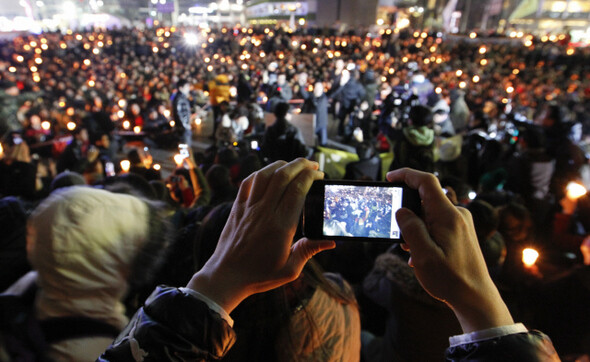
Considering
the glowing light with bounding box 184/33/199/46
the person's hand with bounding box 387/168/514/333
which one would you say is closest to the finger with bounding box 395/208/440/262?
the person's hand with bounding box 387/168/514/333

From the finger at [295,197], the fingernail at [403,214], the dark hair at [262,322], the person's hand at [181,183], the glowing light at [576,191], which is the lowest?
the person's hand at [181,183]

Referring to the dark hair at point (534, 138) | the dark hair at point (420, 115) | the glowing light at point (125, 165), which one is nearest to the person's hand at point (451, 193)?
the dark hair at point (420, 115)

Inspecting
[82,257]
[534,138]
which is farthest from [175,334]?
[534,138]

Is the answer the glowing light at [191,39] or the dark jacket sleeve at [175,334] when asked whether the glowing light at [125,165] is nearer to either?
the dark jacket sleeve at [175,334]

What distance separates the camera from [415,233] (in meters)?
0.86

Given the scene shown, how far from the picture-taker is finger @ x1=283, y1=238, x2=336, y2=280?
889 mm

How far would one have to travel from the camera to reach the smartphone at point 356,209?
101cm

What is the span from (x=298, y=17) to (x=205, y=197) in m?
28.9

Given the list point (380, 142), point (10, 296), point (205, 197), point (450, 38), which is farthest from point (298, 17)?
point (10, 296)

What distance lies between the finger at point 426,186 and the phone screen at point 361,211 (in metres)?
0.05

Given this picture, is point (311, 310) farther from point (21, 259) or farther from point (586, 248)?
point (586, 248)

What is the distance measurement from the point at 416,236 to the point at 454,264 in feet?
0.35

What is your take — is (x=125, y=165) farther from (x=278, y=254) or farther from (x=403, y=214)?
(x=403, y=214)

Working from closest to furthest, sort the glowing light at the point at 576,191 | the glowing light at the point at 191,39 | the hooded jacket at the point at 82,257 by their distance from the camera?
the hooded jacket at the point at 82,257
the glowing light at the point at 576,191
the glowing light at the point at 191,39
